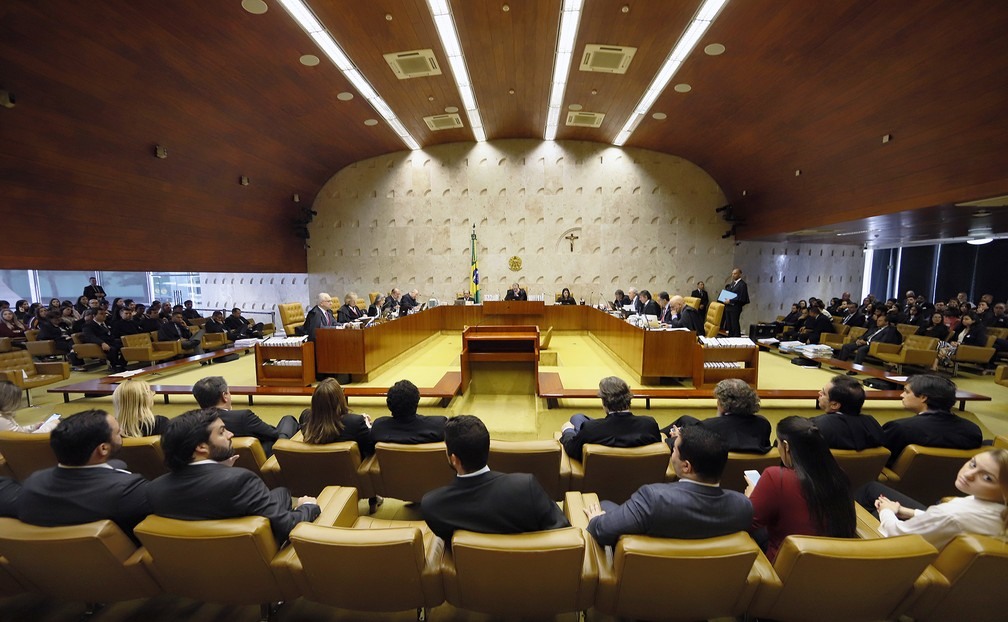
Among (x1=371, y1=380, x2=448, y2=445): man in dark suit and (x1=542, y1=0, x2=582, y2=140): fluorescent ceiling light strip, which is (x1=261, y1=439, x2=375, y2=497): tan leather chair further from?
(x1=542, y1=0, x2=582, y2=140): fluorescent ceiling light strip

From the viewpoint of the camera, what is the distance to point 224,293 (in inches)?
503

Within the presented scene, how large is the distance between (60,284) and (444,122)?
12.0m

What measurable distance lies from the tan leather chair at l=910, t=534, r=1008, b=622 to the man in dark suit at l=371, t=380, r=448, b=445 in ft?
6.55

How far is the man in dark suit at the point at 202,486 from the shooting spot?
4.79 ft

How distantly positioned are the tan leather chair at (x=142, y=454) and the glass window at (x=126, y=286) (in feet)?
50.2

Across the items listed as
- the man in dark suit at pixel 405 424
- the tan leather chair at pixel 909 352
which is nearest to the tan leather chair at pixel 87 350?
the man in dark suit at pixel 405 424

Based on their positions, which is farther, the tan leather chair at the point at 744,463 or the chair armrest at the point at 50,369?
the chair armrest at the point at 50,369

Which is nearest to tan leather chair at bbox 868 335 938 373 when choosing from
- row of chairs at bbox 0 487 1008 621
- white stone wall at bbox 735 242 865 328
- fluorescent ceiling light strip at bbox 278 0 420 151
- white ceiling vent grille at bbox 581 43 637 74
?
white stone wall at bbox 735 242 865 328

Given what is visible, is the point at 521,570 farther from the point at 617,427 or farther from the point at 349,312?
the point at 349,312

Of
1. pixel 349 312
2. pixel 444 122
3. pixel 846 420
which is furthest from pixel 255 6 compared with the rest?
pixel 846 420

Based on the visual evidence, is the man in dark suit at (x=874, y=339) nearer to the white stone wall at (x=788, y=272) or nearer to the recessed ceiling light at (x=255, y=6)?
the white stone wall at (x=788, y=272)

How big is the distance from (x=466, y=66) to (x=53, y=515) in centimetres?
718

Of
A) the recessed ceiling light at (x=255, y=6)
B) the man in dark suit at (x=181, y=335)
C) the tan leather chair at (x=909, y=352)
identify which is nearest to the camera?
the recessed ceiling light at (x=255, y=6)

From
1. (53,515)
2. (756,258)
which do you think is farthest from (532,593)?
(756,258)
